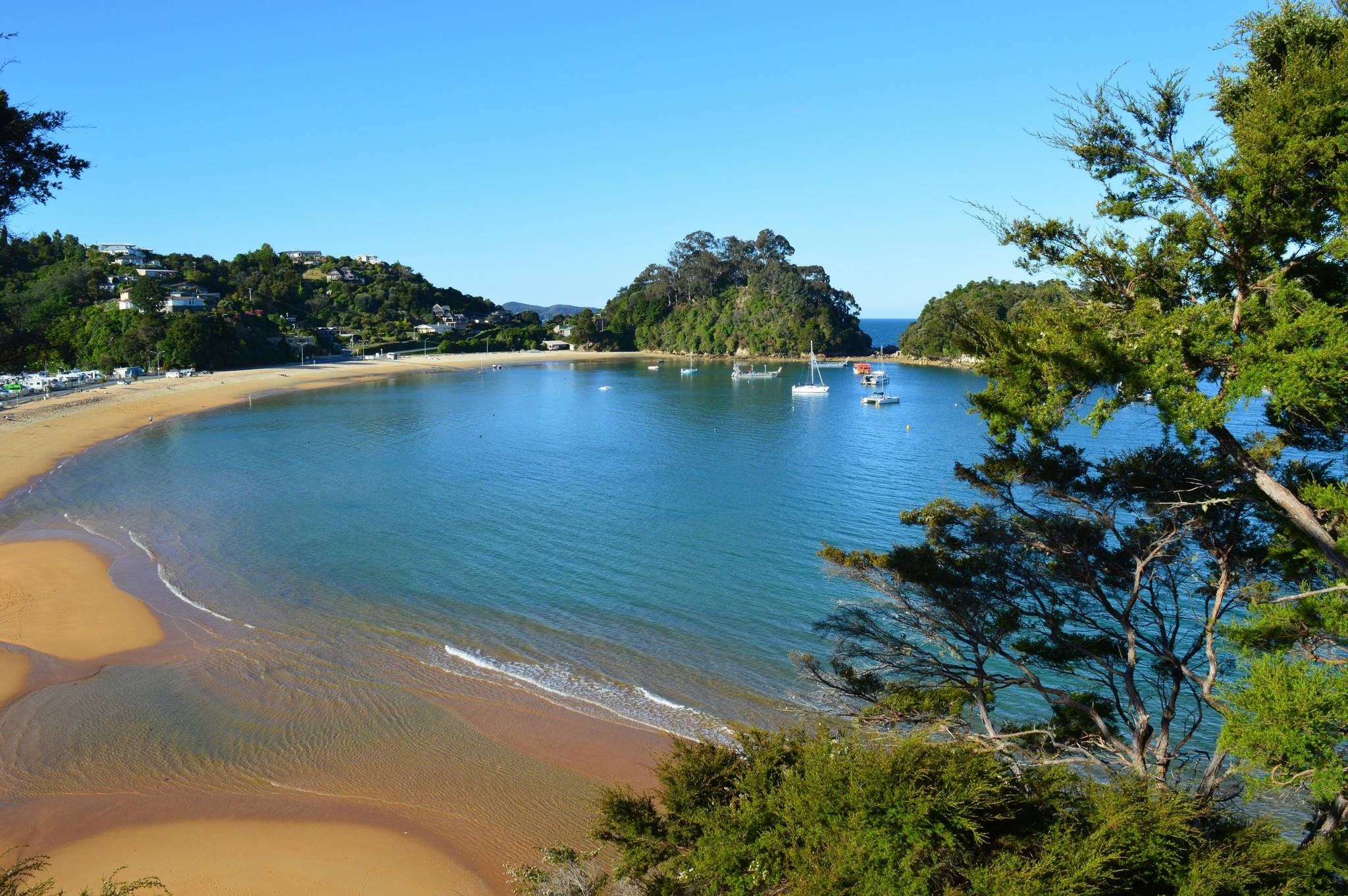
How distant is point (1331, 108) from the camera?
6.35m

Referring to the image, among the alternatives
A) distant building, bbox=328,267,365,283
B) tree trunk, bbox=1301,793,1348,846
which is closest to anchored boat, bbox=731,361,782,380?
distant building, bbox=328,267,365,283

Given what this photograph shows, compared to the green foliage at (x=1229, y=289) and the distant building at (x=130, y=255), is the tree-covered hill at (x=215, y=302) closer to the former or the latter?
the distant building at (x=130, y=255)

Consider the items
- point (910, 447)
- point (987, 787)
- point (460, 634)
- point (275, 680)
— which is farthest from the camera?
point (910, 447)

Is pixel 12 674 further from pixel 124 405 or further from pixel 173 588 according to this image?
pixel 124 405

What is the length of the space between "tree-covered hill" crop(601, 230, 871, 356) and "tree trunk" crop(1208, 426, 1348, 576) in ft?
343

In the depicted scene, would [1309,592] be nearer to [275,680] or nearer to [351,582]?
[275,680]

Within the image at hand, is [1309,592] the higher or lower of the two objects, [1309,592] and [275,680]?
the higher

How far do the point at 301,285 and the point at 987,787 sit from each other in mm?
134549

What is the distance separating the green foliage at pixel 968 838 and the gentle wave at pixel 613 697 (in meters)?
6.19

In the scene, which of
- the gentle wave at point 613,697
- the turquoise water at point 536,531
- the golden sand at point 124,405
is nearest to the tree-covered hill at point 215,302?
the golden sand at point 124,405

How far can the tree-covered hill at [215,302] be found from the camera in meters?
77.6

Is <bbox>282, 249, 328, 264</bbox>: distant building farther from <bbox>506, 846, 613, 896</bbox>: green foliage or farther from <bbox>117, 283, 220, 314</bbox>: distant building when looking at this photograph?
<bbox>506, 846, 613, 896</bbox>: green foliage

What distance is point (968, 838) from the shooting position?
21.1ft

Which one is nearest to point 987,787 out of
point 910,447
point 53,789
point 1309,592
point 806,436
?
point 1309,592
